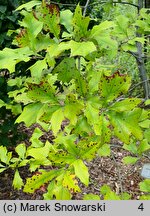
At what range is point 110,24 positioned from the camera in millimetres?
1104

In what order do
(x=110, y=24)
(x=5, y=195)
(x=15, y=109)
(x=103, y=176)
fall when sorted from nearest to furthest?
(x=110, y=24)
(x=15, y=109)
(x=5, y=195)
(x=103, y=176)

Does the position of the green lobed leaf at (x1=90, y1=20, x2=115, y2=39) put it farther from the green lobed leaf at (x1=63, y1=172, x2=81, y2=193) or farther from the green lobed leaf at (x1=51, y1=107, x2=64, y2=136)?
the green lobed leaf at (x1=63, y1=172, x2=81, y2=193)

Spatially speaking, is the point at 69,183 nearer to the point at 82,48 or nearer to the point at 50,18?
the point at 82,48

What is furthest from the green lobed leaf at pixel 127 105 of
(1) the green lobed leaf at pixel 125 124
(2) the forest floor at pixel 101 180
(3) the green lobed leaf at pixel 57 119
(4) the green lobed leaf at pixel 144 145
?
(2) the forest floor at pixel 101 180

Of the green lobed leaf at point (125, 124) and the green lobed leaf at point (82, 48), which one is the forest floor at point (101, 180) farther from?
the green lobed leaf at point (82, 48)

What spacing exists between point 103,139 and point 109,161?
2758mm

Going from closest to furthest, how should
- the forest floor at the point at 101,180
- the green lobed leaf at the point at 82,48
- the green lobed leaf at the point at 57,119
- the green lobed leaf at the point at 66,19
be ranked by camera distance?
1. the green lobed leaf at the point at 82,48
2. the green lobed leaf at the point at 57,119
3. the green lobed leaf at the point at 66,19
4. the forest floor at the point at 101,180

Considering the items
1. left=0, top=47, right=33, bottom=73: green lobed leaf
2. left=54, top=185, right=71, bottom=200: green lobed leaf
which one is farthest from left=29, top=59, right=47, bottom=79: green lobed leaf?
left=54, top=185, right=71, bottom=200: green lobed leaf

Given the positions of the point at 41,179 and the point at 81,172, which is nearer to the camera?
the point at 81,172

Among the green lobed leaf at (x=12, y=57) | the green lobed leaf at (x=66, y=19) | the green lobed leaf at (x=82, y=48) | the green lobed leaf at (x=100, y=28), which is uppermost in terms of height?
the green lobed leaf at (x=66, y=19)

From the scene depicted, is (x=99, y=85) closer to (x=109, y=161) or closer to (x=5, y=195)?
(x=5, y=195)

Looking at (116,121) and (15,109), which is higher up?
(15,109)

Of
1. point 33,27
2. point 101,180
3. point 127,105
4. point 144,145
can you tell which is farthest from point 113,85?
point 101,180

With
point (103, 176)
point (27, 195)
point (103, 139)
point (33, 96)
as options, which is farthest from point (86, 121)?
point (103, 176)
